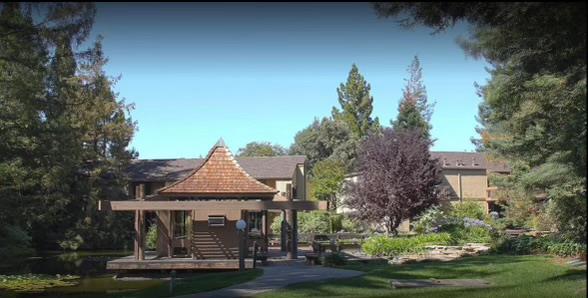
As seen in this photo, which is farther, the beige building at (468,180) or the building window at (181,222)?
the beige building at (468,180)

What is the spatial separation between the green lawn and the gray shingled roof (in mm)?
28438

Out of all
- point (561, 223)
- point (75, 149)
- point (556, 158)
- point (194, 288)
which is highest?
point (75, 149)

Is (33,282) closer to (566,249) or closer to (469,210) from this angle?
(566,249)

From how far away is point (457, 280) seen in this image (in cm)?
1566

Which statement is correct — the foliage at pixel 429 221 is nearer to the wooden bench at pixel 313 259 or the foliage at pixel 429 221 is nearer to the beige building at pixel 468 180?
the wooden bench at pixel 313 259

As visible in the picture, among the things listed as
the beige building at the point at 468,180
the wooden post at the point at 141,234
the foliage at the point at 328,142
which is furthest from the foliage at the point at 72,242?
the foliage at the point at 328,142

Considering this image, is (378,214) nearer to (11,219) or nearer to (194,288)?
(194,288)

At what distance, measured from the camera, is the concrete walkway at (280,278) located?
14438mm

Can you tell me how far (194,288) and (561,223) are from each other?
11.5 meters

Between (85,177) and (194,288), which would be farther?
(85,177)

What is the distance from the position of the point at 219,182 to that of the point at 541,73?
15714 millimetres

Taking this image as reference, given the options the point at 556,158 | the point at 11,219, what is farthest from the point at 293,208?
the point at 11,219

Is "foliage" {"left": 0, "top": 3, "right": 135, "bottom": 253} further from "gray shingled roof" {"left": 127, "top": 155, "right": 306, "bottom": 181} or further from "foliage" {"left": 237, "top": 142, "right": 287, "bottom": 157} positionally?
"foliage" {"left": 237, "top": 142, "right": 287, "bottom": 157}

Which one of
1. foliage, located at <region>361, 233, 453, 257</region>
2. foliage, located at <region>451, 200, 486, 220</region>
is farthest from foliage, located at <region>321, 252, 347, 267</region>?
foliage, located at <region>451, 200, 486, 220</region>
